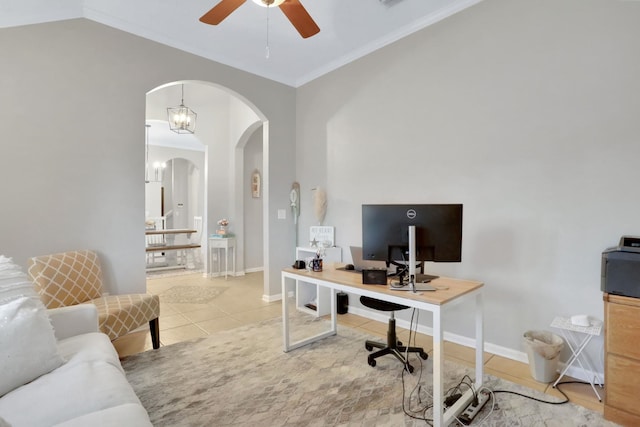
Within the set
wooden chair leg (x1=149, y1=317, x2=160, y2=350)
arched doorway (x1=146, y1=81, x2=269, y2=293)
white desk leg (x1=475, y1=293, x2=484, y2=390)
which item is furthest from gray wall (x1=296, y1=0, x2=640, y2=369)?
arched doorway (x1=146, y1=81, x2=269, y2=293)

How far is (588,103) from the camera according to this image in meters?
2.22

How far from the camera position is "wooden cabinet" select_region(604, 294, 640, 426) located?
174 cm

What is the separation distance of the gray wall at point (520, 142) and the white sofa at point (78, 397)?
2664 millimetres

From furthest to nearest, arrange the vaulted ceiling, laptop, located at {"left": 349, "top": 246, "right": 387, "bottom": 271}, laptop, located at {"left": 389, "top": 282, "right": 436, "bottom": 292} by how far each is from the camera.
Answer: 1. the vaulted ceiling
2. laptop, located at {"left": 349, "top": 246, "right": 387, "bottom": 271}
3. laptop, located at {"left": 389, "top": 282, "right": 436, "bottom": 292}

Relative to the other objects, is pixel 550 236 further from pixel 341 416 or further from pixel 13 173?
pixel 13 173

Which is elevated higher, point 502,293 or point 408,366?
point 502,293

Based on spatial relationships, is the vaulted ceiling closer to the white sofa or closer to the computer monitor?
the computer monitor

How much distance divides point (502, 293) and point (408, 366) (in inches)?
40.7

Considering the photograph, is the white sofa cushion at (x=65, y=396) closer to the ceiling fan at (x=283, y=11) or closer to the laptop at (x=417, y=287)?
the laptop at (x=417, y=287)

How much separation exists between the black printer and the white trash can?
23.3 inches

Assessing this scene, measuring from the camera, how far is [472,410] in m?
1.88

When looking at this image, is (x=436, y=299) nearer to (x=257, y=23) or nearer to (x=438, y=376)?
(x=438, y=376)

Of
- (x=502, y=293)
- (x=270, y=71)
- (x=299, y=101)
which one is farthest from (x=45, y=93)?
(x=502, y=293)

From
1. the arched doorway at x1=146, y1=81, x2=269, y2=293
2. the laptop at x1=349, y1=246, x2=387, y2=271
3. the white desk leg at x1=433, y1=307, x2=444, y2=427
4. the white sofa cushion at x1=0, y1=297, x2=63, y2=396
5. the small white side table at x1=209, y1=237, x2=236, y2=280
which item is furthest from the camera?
the arched doorway at x1=146, y1=81, x2=269, y2=293
